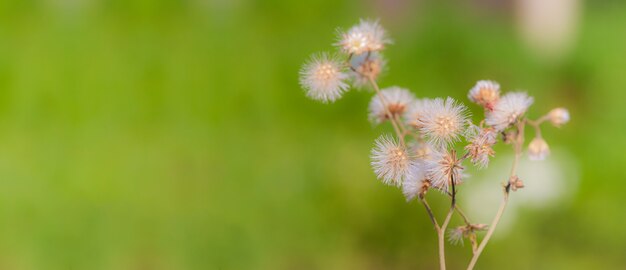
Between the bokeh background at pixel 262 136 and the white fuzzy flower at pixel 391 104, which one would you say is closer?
the white fuzzy flower at pixel 391 104

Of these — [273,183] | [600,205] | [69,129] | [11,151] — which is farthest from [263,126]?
[600,205]

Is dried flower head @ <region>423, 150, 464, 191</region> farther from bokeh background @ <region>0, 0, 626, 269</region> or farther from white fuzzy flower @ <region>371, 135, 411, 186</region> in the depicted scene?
bokeh background @ <region>0, 0, 626, 269</region>

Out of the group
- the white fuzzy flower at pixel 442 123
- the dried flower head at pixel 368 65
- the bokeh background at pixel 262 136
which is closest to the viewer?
the white fuzzy flower at pixel 442 123

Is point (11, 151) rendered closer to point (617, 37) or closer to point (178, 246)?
point (178, 246)

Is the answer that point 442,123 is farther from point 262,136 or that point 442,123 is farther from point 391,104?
point 262,136

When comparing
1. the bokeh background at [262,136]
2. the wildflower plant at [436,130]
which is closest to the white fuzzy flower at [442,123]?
the wildflower plant at [436,130]

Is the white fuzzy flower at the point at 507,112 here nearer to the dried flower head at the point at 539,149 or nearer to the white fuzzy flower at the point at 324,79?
the dried flower head at the point at 539,149

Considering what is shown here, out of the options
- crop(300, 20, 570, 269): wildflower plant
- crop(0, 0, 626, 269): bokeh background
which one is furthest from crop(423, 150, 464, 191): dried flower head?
crop(0, 0, 626, 269): bokeh background
